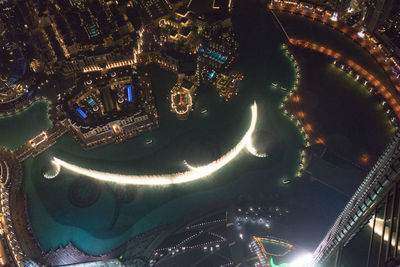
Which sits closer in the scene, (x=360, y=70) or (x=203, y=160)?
(x=203, y=160)

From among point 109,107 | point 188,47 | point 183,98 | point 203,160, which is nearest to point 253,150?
point 203,160

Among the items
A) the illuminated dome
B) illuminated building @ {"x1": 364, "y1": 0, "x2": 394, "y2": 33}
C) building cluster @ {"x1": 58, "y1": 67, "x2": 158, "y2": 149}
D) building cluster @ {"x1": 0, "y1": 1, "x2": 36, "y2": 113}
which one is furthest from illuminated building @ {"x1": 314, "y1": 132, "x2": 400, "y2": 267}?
building cluster @ {"x1": 0, "y1": 1, "x2": 36, "y2": 113}

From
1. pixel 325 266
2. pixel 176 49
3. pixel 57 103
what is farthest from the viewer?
pixel 176 49

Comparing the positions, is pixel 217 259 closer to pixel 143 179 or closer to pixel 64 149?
pixel 143 179

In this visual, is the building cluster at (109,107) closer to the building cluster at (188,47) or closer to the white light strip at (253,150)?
the building cluster at (188,47)

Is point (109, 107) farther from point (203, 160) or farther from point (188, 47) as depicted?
point (203, 160)

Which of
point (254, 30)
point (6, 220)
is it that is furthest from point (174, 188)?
point (254, 30)

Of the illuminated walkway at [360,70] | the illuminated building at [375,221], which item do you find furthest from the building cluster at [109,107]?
the illuminated building at [375,221]

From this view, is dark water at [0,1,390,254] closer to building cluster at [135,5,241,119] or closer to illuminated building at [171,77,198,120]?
illuminated building at [171,77,198,120]
